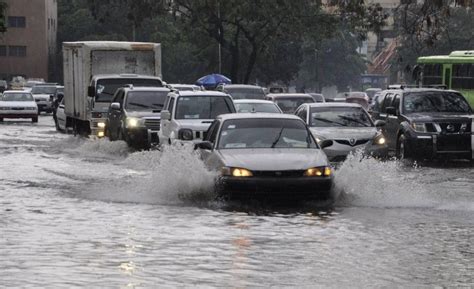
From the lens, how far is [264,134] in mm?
18156

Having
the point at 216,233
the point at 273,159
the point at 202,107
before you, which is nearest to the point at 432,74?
the point at 202,107

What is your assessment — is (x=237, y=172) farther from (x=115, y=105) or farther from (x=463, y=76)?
(x=463, y=76)

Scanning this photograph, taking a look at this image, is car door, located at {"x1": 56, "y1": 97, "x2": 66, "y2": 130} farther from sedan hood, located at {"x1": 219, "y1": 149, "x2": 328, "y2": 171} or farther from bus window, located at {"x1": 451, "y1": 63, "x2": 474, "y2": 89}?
sedan hood, located at {"x1": 219, "y1": 149, "x2": 328, "y2": 171}

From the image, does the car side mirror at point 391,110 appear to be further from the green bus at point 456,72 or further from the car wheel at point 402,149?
the green bus at point 456,72

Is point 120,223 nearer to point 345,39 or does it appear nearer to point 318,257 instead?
point 318,257

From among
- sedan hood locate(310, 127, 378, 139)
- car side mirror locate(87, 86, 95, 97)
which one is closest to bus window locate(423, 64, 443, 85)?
car side mirror locate(87, 86, 95, 97)

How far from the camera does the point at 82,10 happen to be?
12456 centimetres

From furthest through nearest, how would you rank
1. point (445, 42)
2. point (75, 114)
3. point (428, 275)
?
1. point (445, 42)
2. point (75, 114)
3. point (428, 275)

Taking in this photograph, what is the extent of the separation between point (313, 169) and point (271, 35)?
54.6 m

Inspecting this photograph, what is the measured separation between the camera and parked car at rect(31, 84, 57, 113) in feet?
234

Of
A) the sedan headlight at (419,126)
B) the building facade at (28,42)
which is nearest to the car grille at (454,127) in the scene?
the sedan headlight at (419,126)

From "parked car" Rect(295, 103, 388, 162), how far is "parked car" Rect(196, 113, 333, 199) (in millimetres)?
6648

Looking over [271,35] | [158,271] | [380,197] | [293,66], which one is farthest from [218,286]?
[293,66]

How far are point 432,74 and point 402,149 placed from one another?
17.6 meters
